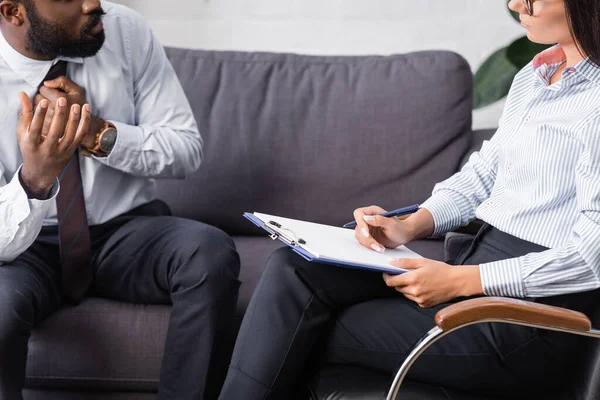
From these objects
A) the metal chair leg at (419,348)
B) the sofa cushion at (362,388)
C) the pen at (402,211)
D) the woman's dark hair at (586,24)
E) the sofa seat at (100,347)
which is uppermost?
the woman's dark hair at (586,24)

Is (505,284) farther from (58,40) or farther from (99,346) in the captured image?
(58,40)

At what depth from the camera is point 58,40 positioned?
174cm

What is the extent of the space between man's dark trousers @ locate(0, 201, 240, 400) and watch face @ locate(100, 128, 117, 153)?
0.20 meters

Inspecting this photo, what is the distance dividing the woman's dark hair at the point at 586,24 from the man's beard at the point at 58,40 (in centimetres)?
111

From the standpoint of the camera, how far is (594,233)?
1175 millimetres

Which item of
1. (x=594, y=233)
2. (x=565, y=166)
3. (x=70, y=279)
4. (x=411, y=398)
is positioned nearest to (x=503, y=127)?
A: (x=565, y=166)

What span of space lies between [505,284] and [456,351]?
144 mm

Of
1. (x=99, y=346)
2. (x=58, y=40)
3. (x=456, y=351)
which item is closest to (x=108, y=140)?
(x=58, y=40)

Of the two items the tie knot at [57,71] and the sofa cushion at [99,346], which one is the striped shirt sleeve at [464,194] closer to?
the sofa cushion at [99,346]

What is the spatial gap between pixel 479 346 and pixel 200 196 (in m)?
1.15

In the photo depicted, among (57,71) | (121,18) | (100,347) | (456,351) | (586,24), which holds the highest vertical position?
(586,24)

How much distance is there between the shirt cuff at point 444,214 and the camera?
60.0 inches

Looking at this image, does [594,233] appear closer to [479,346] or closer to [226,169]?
[479,346]

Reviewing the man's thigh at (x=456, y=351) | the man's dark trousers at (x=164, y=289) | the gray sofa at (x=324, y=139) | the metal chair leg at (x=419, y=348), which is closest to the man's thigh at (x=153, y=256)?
the man's dark trousers at (x=164, y=289)
